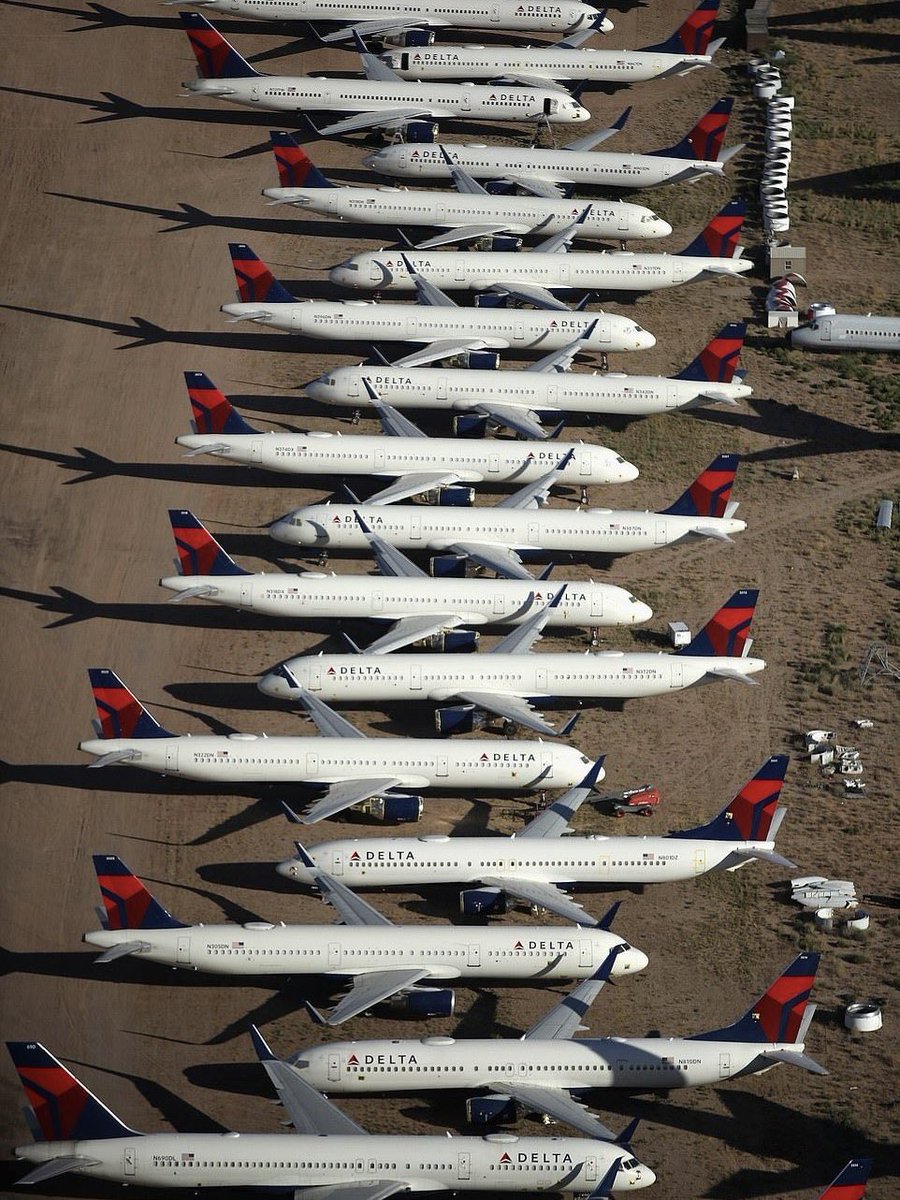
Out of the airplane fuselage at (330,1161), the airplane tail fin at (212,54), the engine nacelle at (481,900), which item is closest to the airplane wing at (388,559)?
the engine nacelle at (481,900)

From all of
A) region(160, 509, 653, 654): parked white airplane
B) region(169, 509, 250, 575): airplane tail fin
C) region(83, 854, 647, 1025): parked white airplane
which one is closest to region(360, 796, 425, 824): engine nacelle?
region(83, 854, 647, 1025): parked white airplane

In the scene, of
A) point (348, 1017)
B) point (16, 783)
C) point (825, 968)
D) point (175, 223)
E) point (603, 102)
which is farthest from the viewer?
point (603, 102)

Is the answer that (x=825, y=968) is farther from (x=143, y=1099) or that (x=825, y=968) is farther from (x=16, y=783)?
(x=16, y=783)

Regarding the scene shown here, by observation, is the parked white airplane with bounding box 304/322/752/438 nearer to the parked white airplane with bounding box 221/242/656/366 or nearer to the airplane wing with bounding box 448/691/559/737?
the parked white airplane with bounding box 221/242/656/366

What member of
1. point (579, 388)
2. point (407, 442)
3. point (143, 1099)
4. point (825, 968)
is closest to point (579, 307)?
point (579, 388)

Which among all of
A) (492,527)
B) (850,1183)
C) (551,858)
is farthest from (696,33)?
(850,1183)
